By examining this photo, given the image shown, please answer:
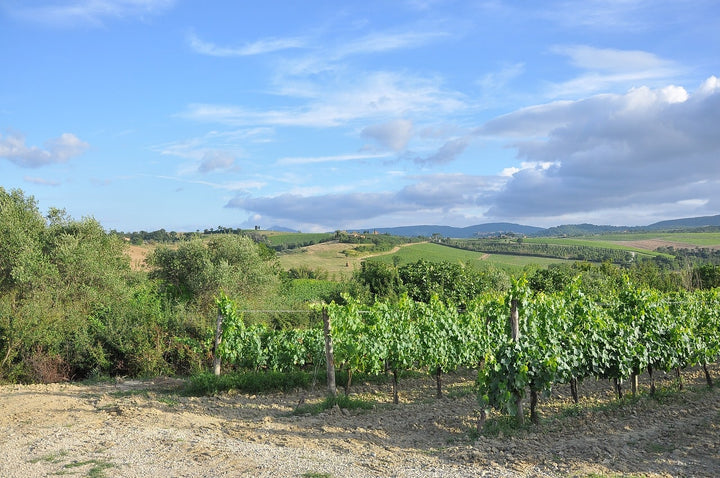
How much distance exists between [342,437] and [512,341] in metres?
3.12

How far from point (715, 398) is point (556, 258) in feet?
200

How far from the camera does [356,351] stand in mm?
10602

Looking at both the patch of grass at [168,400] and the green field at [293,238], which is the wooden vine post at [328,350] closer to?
the patch of grass at [168,400]

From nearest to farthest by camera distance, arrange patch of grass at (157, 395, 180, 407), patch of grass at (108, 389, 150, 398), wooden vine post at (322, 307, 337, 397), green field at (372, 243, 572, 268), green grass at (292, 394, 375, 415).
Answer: green grass at (292, 394, 375, 415), patch of grass at (157, 395, 180, 407), wooden vine post at (322, 307, 337, 397), patch of grass at (108, 389, 150, 398), green field at (372, 243, 572, 268)

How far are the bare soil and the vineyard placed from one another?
70 centimetres

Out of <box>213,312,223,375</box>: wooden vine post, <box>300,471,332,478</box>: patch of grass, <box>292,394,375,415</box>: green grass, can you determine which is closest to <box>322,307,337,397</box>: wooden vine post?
<box>292,394,375,415</box>: green grass

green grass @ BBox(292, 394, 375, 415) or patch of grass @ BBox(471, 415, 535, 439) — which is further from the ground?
patch of grass @ BBox(471, 415, 535, 439)

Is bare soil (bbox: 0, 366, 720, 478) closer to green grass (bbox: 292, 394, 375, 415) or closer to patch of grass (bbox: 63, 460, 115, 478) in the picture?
patch of grass (bbox: 63, 460, 115, 478)

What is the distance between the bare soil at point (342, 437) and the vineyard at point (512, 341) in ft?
2.30

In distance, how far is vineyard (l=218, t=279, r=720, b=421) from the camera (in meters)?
8.24

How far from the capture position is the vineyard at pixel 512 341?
824 cm

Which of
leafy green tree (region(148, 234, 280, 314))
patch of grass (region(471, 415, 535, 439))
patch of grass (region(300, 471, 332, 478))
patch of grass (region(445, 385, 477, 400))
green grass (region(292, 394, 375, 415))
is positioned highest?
leafy green tree (region(148, 234, 280, 314))

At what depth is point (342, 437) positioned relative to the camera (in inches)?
306

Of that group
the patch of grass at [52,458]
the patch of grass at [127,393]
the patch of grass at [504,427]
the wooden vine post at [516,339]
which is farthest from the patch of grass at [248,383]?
the wooden vine post at [516,339]
